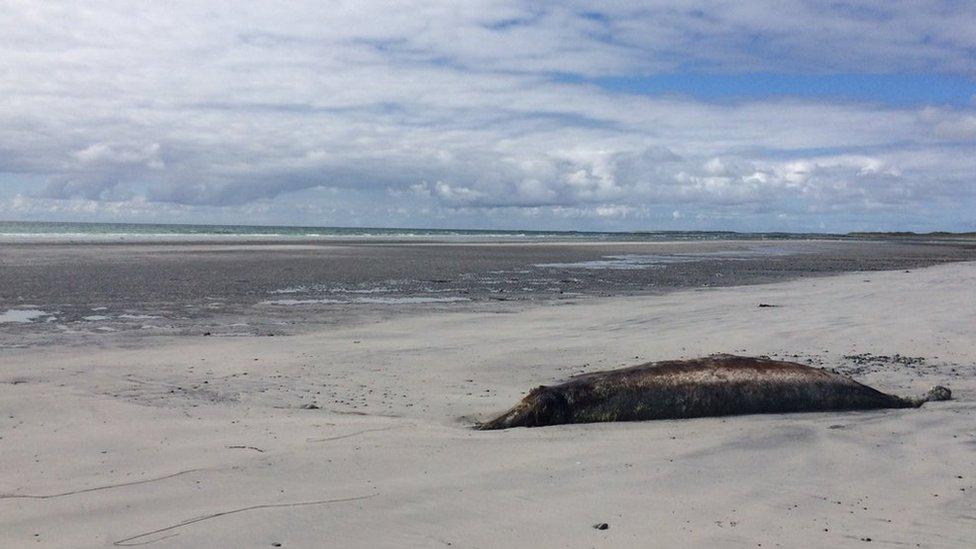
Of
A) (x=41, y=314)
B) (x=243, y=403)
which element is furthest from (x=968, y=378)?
(x=41, y=314)

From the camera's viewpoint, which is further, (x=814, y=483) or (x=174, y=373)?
(x=174, y=373)

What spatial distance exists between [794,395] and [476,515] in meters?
3.90

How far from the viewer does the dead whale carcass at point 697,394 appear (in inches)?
258

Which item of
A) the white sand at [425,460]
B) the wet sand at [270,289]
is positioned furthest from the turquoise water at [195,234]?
the white sand at [425,460]

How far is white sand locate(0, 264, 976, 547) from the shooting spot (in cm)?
400

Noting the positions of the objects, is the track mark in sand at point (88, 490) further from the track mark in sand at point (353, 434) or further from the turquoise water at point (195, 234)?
the turquoise water at point (195, 234)

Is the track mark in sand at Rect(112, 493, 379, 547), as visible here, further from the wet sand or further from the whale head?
the wet sand

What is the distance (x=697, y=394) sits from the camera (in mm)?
6801

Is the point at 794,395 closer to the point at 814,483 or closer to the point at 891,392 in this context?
the point at 891,392

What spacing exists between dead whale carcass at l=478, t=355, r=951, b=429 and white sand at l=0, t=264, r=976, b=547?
236 millimetres

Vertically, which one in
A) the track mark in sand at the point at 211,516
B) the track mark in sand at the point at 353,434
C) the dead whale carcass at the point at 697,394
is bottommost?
the track mark in sand at the point at 211,516

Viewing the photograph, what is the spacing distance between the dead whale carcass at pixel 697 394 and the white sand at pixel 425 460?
0.78 feet

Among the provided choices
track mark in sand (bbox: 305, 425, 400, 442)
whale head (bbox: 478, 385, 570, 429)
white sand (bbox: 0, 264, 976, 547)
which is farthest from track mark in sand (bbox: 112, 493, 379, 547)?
whale head (bbox: 478, 385, 570, 429)

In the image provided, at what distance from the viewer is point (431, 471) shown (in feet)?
16.1
